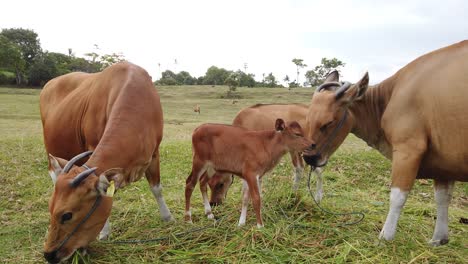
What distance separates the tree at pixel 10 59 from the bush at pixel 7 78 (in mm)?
847

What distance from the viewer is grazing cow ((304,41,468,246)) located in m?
4.18

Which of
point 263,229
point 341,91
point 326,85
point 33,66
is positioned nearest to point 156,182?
point 263,229

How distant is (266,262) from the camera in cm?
438

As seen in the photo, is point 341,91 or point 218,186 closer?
point 341,91

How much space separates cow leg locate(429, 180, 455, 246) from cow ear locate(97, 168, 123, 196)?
4.06 metres

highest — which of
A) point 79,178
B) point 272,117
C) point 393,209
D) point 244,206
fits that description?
point 272,117

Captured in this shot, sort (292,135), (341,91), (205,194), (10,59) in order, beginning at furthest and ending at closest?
(10,59) → (205,194) → (292,135) → (341,91)

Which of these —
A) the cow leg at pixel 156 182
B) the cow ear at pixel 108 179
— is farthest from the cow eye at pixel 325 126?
the cow ear at pixel 108 179

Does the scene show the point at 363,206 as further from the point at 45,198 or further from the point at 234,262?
the point at 45,198

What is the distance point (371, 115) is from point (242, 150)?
1.95 metres

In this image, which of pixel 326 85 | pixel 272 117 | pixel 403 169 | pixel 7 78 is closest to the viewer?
pixel 403 169

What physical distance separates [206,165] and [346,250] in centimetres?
258

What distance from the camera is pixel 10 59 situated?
57.3 meters

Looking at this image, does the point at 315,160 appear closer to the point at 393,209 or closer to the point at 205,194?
the point at 393,209
